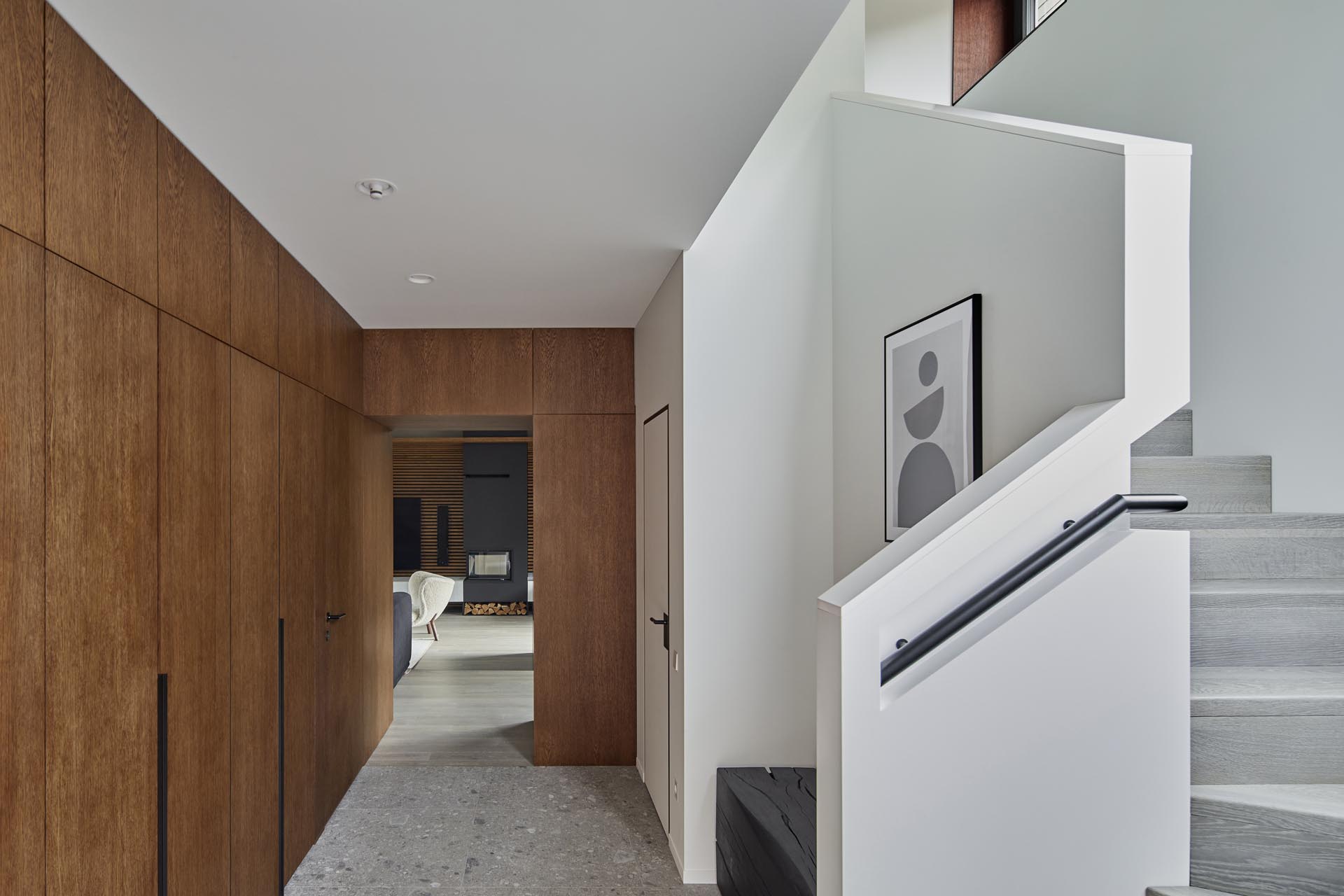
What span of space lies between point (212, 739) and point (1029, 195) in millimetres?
2840

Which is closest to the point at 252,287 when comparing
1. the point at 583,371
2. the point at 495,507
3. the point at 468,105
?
the point at 468,105

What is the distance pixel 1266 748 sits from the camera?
1879mm

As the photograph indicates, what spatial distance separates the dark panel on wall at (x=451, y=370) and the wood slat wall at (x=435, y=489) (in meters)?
5.90

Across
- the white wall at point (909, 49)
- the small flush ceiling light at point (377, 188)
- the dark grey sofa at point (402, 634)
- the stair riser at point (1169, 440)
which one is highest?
the white wall at point (909, 49)

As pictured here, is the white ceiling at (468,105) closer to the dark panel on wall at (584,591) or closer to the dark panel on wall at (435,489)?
the dark panel on wall at (584,591)

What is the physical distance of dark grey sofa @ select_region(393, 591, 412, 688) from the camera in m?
6.40

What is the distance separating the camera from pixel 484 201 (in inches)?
105

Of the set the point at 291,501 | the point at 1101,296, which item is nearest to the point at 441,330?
the point at 291,501

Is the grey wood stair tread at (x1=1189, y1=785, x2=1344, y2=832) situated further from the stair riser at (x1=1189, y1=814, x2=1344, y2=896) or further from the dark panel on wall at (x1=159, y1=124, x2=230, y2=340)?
the dark panel on wall at (x1=159, y1=124, x2=230, y2=340)

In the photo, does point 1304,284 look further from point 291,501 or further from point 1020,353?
point 291,501

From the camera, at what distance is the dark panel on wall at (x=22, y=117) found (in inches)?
57.4

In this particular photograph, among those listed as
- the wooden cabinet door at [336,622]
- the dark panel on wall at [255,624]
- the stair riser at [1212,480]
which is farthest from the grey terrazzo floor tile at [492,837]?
the stair riser at [1212,480]

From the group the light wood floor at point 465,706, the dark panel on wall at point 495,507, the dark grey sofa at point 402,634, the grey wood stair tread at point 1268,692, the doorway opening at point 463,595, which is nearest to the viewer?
the grey wood stair tread at point 1268,692

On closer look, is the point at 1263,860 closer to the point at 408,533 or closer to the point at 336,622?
the point at 336,622
